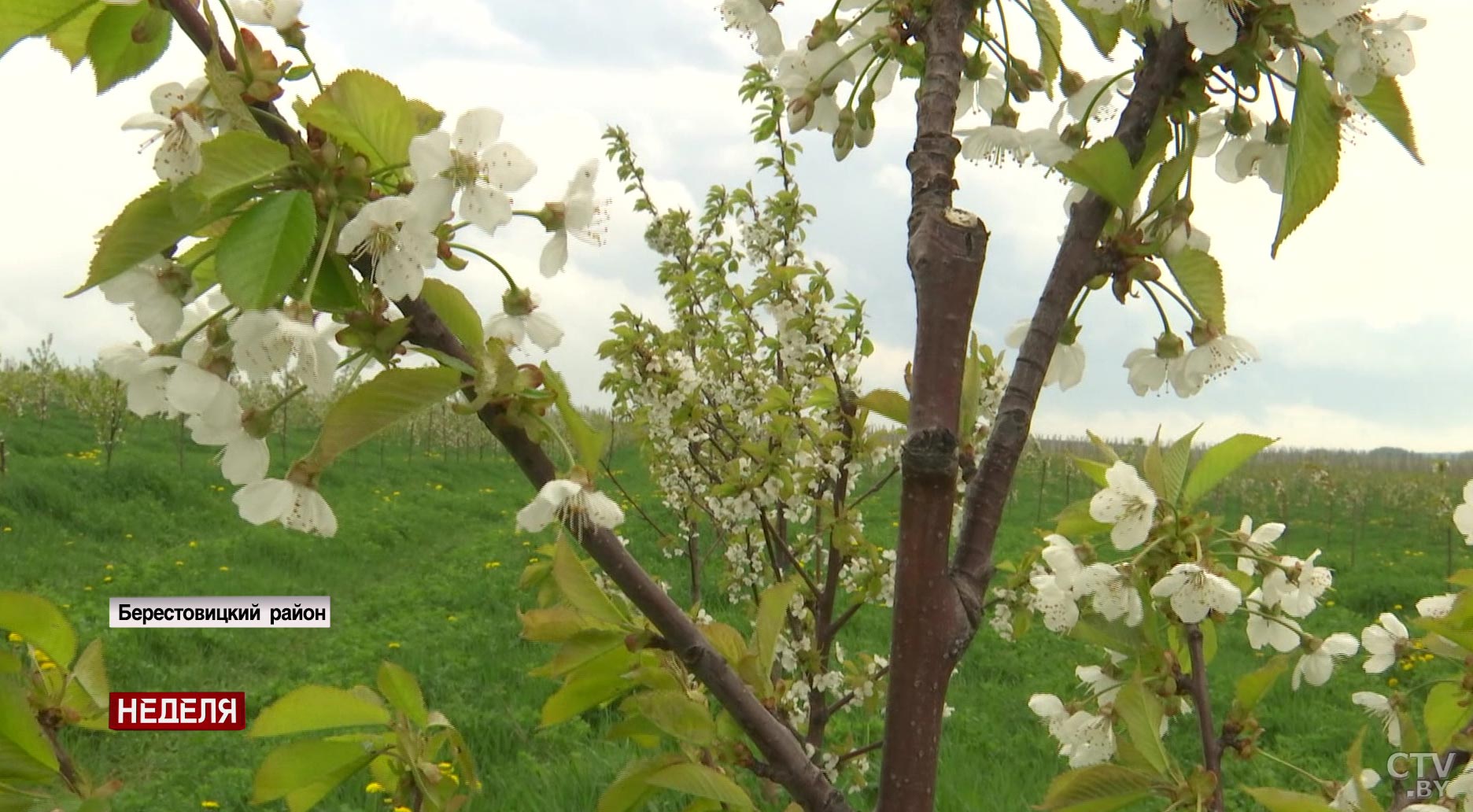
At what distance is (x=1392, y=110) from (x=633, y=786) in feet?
3.00

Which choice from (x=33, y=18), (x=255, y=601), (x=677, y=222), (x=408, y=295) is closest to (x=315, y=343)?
(x=408, y=295)

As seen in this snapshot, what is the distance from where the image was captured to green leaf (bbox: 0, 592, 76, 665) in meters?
1.04

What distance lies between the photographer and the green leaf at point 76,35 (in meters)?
0.78

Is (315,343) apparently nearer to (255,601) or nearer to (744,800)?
(744,800)

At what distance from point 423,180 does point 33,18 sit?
296 mm

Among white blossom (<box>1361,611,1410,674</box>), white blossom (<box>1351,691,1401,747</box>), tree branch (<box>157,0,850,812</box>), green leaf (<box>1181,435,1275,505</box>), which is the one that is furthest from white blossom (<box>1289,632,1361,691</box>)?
tree branch (<box>157,0,850,812</box>)

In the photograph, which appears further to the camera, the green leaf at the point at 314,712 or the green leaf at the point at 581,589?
the green leaf at the point at 314,712

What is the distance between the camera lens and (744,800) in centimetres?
92

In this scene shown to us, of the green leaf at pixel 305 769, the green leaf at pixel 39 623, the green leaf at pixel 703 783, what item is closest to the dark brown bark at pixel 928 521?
the green leaf at pixel 703 783

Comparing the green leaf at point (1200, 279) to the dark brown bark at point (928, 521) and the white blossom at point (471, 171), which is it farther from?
the white blossom at point (471, 171)

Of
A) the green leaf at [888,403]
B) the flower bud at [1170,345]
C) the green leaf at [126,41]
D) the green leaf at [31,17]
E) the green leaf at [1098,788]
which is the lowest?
the green leaf at [1098,788]

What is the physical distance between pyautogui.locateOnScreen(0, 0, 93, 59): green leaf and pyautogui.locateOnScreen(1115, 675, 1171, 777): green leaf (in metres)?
1.15
